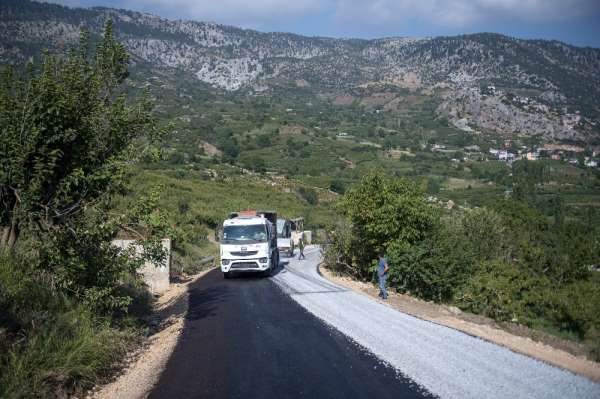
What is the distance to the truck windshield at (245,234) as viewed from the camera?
20.9 m

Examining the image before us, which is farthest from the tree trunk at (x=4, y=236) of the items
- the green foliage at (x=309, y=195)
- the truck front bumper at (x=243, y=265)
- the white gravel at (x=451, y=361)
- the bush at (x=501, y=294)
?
the green foliage at (x=309, y=195)

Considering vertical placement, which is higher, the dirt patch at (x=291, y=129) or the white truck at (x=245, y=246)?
the dirt patch at (x=291, y=129)

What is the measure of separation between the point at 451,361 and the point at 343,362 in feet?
5.62

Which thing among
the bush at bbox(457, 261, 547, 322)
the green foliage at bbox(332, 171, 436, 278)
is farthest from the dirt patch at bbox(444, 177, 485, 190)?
the bush at bbox(457, 261, 547, 322)

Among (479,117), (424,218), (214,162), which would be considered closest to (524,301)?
(424,218)

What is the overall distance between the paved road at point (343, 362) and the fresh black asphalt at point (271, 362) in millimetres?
15

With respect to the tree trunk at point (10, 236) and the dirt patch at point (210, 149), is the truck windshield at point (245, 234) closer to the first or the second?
the tree trunk at point (10, 236)

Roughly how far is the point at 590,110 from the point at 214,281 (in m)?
216

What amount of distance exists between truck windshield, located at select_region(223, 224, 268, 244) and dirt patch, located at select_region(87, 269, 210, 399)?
637 cm

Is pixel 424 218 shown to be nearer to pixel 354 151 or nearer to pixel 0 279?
pixel 0 279

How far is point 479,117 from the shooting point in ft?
639

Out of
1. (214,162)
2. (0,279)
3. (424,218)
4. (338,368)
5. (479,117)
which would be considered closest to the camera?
(338,368)

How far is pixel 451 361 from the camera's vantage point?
772 cm

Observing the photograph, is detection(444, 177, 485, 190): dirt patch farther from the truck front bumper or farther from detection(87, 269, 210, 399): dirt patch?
detection(87, 269, 210, 399): dirt patch
